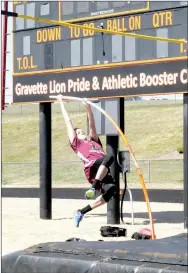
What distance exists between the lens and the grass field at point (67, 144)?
147 ft

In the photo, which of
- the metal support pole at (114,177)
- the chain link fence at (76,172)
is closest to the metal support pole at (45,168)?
the metal support pole at (114,177)

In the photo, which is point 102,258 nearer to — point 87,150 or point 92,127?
point 87,150

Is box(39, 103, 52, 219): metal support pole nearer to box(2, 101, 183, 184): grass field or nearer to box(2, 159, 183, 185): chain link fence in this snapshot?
box(2, 159, 183, 185): chain link fence

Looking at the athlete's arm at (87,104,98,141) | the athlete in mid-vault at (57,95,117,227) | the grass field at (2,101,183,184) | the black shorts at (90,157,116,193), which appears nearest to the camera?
the athlete in mid-vault at (57,95,117,227)

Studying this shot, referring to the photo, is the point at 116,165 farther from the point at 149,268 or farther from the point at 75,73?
the point at 149,268

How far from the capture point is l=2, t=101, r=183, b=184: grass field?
44.9 m

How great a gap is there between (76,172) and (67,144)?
14.9 meters

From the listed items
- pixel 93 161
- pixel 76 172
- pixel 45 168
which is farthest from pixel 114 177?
pixel 76 172

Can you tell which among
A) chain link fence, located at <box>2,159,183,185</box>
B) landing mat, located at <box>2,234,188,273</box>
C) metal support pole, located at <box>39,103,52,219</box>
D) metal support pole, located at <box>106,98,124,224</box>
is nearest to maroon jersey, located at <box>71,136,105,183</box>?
metal support pole, located at <box>106,98,124,224</box>

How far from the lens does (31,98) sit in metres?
18.5

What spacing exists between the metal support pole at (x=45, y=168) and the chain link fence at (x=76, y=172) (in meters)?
20.8

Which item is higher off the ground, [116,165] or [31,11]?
[31,11]

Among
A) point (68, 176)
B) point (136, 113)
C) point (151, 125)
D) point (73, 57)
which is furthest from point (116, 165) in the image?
point (136, 113)

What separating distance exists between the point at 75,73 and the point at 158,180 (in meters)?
23.6
